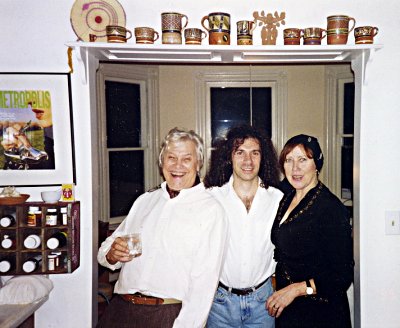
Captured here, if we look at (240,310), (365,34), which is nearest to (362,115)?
(365,34)

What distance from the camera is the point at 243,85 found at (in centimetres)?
175

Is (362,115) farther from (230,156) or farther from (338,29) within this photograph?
(230,156)

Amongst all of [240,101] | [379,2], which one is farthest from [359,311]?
[379,2]

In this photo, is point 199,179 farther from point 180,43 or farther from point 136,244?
point 180,43

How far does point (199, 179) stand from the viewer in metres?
1.75

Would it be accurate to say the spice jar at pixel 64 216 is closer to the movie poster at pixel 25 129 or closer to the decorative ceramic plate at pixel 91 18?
the movie poster at pixel 25 129

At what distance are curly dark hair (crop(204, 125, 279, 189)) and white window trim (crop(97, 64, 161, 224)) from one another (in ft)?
0.83

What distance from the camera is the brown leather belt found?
66.2 inches

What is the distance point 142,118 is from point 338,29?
93 centimetres

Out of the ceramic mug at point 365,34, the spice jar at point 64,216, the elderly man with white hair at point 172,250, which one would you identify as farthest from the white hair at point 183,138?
the ceramic mug at point 365,34

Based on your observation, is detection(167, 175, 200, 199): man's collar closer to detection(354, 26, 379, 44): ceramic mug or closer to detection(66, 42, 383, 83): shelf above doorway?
detection(66, 42, 383, 83): shelf above doorway

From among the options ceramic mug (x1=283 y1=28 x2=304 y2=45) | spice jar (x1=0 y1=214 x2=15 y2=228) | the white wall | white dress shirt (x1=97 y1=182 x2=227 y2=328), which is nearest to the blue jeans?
white dress shirt (x1=97 y1=182 x2=227 y2=328)

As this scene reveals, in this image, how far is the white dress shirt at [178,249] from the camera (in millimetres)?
1642

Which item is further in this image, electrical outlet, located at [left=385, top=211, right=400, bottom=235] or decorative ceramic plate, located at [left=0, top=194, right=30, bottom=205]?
electrical outlet, located at [left=385, top=211, right=400, bottom=235]
